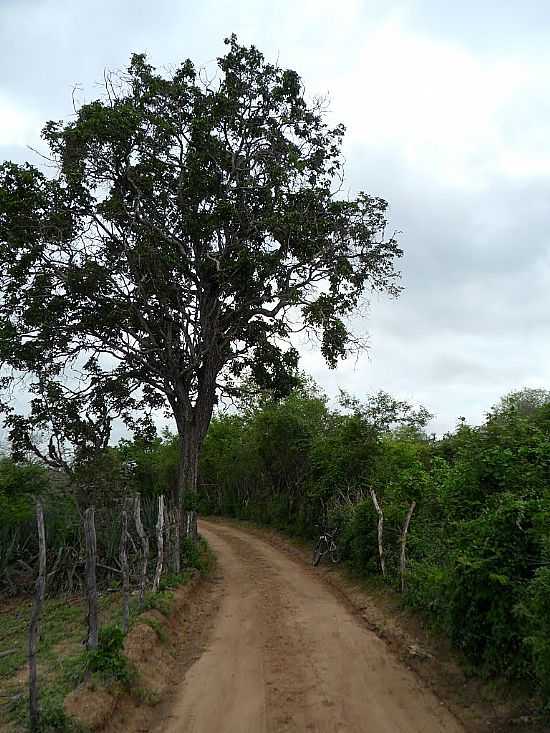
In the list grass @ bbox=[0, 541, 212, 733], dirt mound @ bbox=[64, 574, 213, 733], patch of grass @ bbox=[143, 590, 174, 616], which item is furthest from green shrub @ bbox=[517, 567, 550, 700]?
patch of grass @ bbox=[143, 590, 174, 616]

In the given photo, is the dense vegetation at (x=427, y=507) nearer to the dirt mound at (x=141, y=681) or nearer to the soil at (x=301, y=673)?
the soil at (x=301, y=673)

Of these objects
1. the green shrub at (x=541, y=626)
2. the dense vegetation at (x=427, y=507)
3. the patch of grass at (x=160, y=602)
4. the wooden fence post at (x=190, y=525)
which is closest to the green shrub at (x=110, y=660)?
the patch of grass at (x=160, y=602)

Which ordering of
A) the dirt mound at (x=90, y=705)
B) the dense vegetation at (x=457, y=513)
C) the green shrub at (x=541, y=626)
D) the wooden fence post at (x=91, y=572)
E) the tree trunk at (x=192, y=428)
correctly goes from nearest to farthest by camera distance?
the green shrub at (x=541, y=626) < the dirt mound at (x=90, y=705) < the dense vegetation at (x=457, y=513) < the wooden fence post at (x=91, y=572) < the tree trunk at (x=192, y=428)

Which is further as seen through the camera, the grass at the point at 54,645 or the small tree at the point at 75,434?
the small tree at the point at 75,434

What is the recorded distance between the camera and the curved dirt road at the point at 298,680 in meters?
5.67

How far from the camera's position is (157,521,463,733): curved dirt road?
5.67 m

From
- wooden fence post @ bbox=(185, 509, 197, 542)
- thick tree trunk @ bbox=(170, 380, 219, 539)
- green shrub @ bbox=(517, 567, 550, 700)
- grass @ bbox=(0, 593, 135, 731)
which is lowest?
grass @ bbox=(0, 593, 135, 731)

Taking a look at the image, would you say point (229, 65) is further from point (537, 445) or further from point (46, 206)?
point (537, 445)

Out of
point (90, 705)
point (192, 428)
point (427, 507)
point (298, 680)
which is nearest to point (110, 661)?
point (90, 705)

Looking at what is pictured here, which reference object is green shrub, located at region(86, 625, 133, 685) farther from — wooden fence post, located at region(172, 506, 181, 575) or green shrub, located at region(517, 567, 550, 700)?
wooden fence post, located at region(172, 506, 181, 575)

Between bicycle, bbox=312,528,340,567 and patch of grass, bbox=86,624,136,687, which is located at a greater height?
bicycle, bbox=312,528,340,567

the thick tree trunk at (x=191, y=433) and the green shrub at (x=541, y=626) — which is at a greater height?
the thick tree trunk at (x=191, y=433)

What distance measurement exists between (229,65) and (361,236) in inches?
246

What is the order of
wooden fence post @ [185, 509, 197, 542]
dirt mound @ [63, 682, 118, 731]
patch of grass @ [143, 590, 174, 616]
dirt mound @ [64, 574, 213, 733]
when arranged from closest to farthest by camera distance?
1. dirt mound @ [63, 682, 118, 731]
2. dirt mound @ [64, 574, 213, 733]
3. patch of grass @ [143, 590, 174, 616]
4. wooden fence post @ [185, 509, 197, 542]
